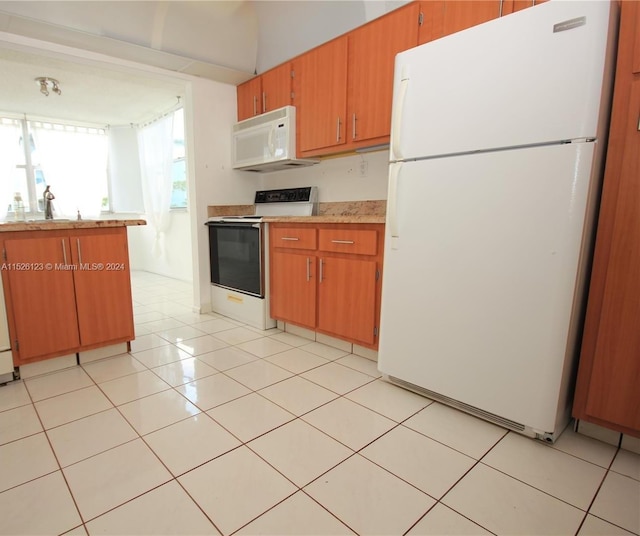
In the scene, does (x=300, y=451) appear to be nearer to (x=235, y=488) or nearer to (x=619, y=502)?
(x=235, y=488)

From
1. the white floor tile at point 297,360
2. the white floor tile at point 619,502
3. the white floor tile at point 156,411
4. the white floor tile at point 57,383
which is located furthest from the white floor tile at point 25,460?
the white floor tile at point 619,502

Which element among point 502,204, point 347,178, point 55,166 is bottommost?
point 502,204

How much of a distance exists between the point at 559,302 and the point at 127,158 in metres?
6.13

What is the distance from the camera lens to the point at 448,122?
162cm

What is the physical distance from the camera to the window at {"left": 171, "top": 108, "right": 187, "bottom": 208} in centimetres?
469

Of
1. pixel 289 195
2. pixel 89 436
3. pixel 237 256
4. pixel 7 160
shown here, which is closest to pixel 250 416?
pixel 89 436

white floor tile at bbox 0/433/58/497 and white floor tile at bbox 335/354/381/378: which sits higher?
white floor tile at bbox 0/433/58/497

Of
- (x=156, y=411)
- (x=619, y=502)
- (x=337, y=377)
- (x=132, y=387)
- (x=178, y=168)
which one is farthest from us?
(x=178, y=168)

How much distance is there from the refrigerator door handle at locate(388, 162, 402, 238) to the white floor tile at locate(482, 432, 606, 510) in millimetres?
1081

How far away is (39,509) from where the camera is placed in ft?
3.83

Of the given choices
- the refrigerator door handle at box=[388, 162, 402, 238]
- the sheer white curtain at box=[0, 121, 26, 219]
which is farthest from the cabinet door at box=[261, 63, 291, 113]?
the sheer white curtain at box=[0, 121, 26, 219]

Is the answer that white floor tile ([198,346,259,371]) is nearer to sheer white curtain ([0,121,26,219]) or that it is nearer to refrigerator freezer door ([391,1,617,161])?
refrigerator freezer door ([391,1,617,161])

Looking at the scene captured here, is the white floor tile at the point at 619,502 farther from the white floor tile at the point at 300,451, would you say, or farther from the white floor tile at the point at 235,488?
the white floor tile at the point at 235,488

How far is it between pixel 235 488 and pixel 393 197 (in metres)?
1.46
